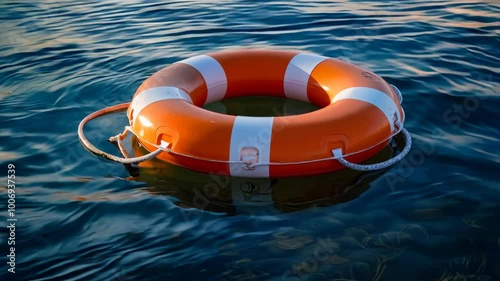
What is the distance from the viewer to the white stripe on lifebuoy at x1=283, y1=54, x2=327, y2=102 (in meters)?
3.66

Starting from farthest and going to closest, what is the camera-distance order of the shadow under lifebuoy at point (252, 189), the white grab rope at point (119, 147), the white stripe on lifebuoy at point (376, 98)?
1. the white stripe on lifebuoy at point (376, 98)
2. the white grab rope at point (119, 147)
3. the shadow under lifebuoy at point (252, 189)

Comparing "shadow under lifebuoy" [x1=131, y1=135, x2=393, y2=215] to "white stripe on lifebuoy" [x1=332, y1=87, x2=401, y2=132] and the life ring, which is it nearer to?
the life ring

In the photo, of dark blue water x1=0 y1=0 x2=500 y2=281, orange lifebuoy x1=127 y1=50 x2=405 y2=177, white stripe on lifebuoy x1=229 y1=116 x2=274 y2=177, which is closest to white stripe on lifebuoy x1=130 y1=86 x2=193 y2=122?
orange lifebuoy x1=127 y1=50 x2=405 y2=177

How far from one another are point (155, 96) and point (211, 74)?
49 cm

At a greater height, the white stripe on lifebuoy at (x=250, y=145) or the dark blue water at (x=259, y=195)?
the white stripe on lifebuoy at (x=250, y=145)

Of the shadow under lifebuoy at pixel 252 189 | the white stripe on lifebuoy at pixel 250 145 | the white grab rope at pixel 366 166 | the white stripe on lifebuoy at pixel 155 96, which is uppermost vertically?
the white stripe on lifebuoy at pixel 155 96

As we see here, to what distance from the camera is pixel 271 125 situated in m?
2.97

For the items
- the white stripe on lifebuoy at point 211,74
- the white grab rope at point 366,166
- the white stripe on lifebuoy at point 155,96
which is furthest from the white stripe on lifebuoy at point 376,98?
the white stripe on lifebuoy at point 155,96

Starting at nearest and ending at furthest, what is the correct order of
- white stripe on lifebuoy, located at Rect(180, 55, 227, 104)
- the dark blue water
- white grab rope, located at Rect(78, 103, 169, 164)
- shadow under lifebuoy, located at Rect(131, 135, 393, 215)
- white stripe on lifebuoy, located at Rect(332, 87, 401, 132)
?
the dark blue water → shadow under lifebuoy, located at Rect(131, 135, 393, 215) → white grab rope, located at Rect(78, 103, 169, 164) → white stripe on lifebuoy, located at Rect(332, 87, 401, 132) → white stripe on lifebuoy, located at Rect(180, 55, 227, 104)

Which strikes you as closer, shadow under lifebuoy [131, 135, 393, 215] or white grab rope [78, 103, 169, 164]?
shadow under lifebuoy [131, 135, 393, 215]

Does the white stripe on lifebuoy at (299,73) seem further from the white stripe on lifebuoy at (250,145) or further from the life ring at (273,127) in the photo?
the white stripe on lifebuoy at (250,145)

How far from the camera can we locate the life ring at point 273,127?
2.93m

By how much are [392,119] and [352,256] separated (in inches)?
41.0

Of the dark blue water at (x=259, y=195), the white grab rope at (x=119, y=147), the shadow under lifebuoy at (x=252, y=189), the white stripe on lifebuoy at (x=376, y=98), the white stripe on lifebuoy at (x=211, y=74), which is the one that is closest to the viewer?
the dark blue water at (x=259, y=195)
